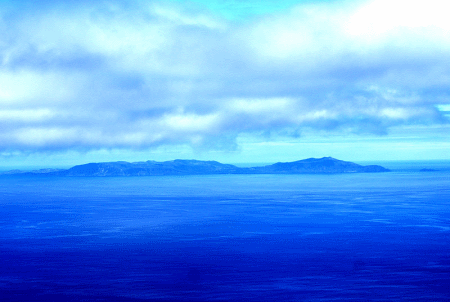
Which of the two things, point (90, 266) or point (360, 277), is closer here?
point (360, 277)

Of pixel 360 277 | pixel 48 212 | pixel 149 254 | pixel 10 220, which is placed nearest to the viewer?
pixel 360 277

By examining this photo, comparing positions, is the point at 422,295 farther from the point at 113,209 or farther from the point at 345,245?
the point at 113,209

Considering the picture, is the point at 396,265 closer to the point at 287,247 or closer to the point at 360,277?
the point at 360,277

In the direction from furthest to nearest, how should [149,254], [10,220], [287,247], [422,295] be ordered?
[10,220], [287,247], [149,254], [422,295]

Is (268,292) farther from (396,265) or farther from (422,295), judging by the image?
(396,265)

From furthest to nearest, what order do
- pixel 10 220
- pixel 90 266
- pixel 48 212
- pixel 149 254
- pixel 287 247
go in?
pixel 48 212 → pixel 10 220 → pixel 287 247 → pixel 149 254 → pixel 90 266

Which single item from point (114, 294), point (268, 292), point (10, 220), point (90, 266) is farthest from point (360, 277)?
point (10, 220)

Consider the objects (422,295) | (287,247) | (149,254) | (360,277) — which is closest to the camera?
(422,295)

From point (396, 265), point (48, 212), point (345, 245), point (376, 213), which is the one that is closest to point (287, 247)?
point (345, 245)

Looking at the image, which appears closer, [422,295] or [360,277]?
[422,295]
